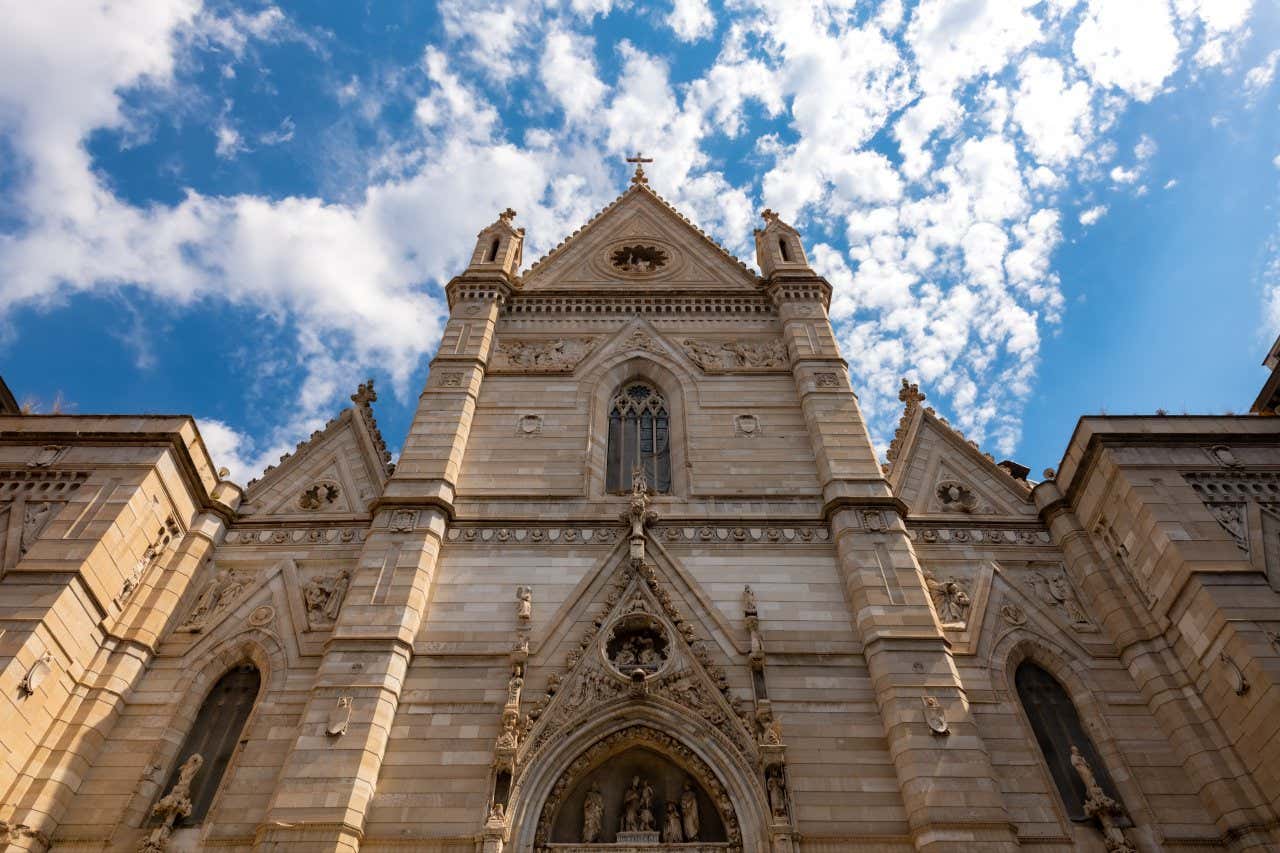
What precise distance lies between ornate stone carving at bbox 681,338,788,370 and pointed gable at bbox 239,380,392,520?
7588 mm

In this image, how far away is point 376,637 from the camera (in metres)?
12.7

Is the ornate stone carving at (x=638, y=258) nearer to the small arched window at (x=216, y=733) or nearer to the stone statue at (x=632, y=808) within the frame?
the small arched window at (x=216, y=733)

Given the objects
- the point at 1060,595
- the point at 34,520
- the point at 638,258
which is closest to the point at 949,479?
the point at 1060,595

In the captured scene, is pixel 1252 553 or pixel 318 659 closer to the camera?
pixel 1252 553

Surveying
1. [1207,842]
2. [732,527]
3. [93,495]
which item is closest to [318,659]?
[93,495]

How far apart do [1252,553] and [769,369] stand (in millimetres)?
9681

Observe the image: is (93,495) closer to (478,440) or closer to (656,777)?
(478,440)

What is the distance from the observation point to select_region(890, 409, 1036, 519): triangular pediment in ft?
52.3

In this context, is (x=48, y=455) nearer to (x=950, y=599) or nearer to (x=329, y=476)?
(x=329, y=476)

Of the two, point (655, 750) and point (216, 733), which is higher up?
point (216, 733)

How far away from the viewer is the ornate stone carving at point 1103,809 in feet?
35.4

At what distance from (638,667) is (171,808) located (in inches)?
270

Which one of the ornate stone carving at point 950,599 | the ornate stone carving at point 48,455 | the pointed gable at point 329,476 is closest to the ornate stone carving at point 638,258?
the pointed gable at point 329,476

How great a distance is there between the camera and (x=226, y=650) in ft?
43.7
